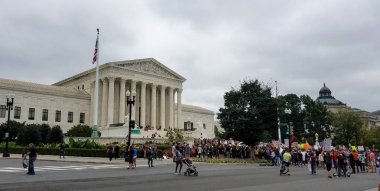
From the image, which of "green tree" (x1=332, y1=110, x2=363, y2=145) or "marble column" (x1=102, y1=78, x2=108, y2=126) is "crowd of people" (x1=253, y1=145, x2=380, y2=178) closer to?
"marble column" (x1=102, y1=78, x2=108, y2=126)

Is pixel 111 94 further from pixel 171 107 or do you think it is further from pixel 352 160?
pixel 352 160

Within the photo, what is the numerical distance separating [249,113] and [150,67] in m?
47.7

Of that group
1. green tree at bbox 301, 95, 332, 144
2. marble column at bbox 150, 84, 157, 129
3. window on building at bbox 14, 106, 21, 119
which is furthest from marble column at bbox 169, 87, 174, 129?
window on building at bbox 14, 106, 21, 119

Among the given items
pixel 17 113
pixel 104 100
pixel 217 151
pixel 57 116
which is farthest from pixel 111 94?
pixel 217 151

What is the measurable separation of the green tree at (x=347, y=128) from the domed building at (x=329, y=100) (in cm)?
5074

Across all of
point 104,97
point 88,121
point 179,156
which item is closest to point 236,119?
point 179,156

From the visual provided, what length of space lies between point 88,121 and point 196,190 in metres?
78.7

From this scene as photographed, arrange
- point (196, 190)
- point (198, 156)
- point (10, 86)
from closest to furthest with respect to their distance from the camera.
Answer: point (196, 190), point (198, 156), point (10, 86)

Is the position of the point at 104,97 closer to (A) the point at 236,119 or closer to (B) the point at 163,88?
(B) the point at 163,88

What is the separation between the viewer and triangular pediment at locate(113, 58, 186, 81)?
8594 cm

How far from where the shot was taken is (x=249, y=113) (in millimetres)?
46562

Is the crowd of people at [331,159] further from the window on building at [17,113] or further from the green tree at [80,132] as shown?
the window on building at [17,113]

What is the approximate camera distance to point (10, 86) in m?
78.0

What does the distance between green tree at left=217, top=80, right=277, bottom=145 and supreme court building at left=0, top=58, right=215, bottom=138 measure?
27137 mm
